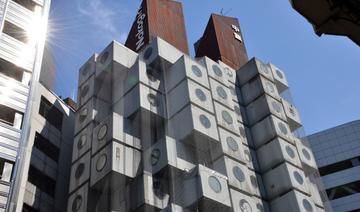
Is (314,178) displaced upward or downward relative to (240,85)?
downward

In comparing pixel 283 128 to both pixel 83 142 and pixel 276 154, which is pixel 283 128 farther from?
pixel 83 142

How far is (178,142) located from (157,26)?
20.1 m

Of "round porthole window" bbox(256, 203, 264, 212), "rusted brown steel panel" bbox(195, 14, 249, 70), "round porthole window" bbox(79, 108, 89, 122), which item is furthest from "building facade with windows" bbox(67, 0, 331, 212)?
"rusted brown steel panel" bbox(195, 14, 249, 70)

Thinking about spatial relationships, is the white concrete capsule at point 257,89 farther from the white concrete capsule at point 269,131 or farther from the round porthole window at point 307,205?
the round porthole window at point 307,205

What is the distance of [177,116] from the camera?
40.6 metres

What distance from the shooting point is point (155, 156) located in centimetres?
3728

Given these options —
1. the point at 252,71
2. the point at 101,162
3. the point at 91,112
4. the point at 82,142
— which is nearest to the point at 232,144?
the point at 101,162

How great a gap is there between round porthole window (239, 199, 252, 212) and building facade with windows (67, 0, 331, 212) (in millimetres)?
90

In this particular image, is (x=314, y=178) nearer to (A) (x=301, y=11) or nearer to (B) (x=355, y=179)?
(B) (x=355, y=179)

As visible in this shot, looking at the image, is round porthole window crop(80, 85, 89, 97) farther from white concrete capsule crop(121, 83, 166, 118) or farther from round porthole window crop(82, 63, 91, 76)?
white concrete capsule crop(121, 83, 166, 118)

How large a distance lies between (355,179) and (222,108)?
96.2 feet

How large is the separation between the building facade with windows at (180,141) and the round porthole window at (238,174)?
0.31 ft

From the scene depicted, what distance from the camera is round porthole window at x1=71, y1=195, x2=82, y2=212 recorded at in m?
36.7

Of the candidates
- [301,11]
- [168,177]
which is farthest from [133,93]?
[301,11]
